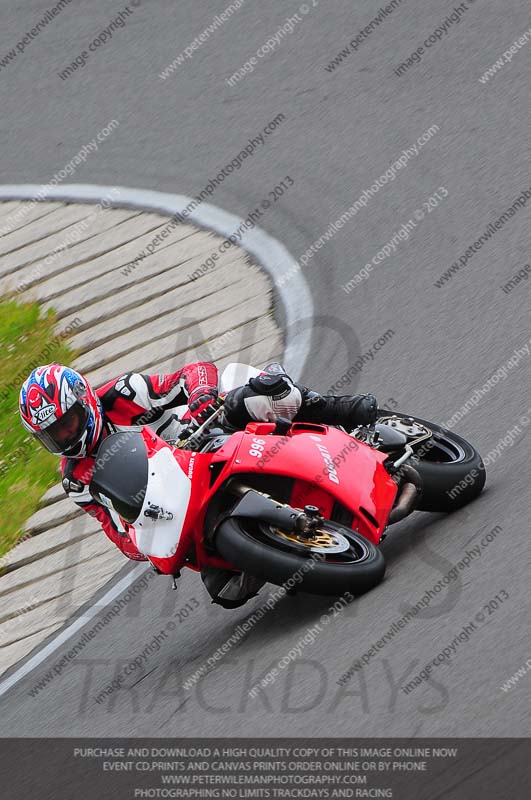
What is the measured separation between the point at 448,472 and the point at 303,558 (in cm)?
114

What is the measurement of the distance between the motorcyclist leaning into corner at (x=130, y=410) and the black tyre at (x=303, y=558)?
413 mm

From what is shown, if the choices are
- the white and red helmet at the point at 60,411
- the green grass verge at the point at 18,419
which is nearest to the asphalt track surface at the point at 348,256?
the white and red helmet at the point at 60,411

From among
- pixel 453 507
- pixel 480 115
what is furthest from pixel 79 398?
pixel 480 115

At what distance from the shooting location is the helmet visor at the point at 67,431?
611 cm

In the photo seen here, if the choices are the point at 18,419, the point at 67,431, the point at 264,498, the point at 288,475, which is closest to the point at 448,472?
the point at 288,475

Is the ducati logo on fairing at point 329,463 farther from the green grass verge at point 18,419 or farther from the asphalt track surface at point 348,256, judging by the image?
the green grass verge at point 18,419

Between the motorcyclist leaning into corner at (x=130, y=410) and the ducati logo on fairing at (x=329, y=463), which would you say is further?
the motorcyclist leaning into corner at (x=130, y=410)

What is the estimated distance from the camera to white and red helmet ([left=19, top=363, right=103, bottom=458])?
6.04m

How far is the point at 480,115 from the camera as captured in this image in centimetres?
1000

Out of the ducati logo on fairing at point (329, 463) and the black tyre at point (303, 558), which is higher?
the ducati logo on fairing at point (329, 463)
